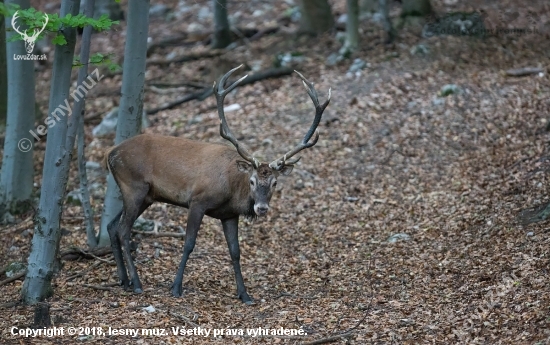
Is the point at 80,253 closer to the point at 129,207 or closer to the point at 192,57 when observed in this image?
the point at 129,207

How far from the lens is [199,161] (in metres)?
8.51

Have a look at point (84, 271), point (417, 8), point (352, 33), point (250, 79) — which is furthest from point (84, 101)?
point (417, 8)

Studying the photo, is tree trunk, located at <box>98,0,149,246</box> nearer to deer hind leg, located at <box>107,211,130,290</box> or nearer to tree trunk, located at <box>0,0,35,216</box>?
deer hind leg, located at <box>107,211,130,290</box>

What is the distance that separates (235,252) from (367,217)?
2.97 metres

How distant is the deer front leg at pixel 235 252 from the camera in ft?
27.1

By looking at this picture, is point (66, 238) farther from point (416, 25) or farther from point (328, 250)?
point (416, 25)

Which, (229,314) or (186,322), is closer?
(186,322)

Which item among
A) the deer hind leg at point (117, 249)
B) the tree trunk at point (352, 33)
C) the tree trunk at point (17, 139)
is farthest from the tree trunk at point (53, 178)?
the tree trunk at point (352, 33)

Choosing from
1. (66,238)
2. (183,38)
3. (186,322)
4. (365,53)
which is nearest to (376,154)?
(365,53)

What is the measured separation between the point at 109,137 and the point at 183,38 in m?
5.94

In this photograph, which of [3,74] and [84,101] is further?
[3,74]

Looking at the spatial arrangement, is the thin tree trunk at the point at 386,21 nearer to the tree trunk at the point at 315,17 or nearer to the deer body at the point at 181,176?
the tree trunk at the point at 315,17

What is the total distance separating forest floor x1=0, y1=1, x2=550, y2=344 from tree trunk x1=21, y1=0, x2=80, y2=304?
1.15ft

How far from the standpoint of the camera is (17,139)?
11.1 m
